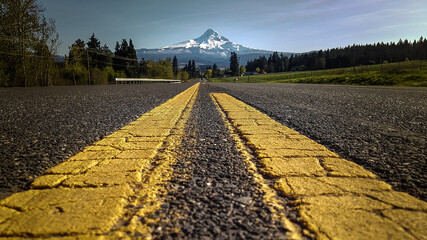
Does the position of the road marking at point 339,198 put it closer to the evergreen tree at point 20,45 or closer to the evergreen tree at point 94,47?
the evergreen tree at point 20,45

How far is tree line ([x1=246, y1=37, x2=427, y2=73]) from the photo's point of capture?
314ft

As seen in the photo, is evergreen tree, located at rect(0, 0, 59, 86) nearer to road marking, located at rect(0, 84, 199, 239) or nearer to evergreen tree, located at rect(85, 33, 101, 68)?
road marking, located at rect(0, 84, 199, 239)

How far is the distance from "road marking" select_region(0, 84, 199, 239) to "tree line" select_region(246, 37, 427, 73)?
11248 cm

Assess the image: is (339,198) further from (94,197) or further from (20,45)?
(20,45)

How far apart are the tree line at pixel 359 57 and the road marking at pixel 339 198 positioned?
112 metres

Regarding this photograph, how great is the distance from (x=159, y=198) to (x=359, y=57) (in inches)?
4964

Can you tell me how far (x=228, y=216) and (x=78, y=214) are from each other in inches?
21.4

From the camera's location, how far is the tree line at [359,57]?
3762 inches

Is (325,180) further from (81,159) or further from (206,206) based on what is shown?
(81,159)

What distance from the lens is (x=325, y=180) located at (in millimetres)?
1091

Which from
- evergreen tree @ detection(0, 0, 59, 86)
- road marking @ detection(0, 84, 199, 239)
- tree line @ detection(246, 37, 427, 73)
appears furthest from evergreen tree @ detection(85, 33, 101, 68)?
tree line @ detection(246, 37, 427, 73)

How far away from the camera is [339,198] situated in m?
0.92

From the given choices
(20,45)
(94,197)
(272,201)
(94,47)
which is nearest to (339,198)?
(272,201)

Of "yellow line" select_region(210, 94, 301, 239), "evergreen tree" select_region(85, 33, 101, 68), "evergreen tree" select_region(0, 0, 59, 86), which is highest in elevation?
"evergreen tree" select_region(85, 33, 101, 68)
